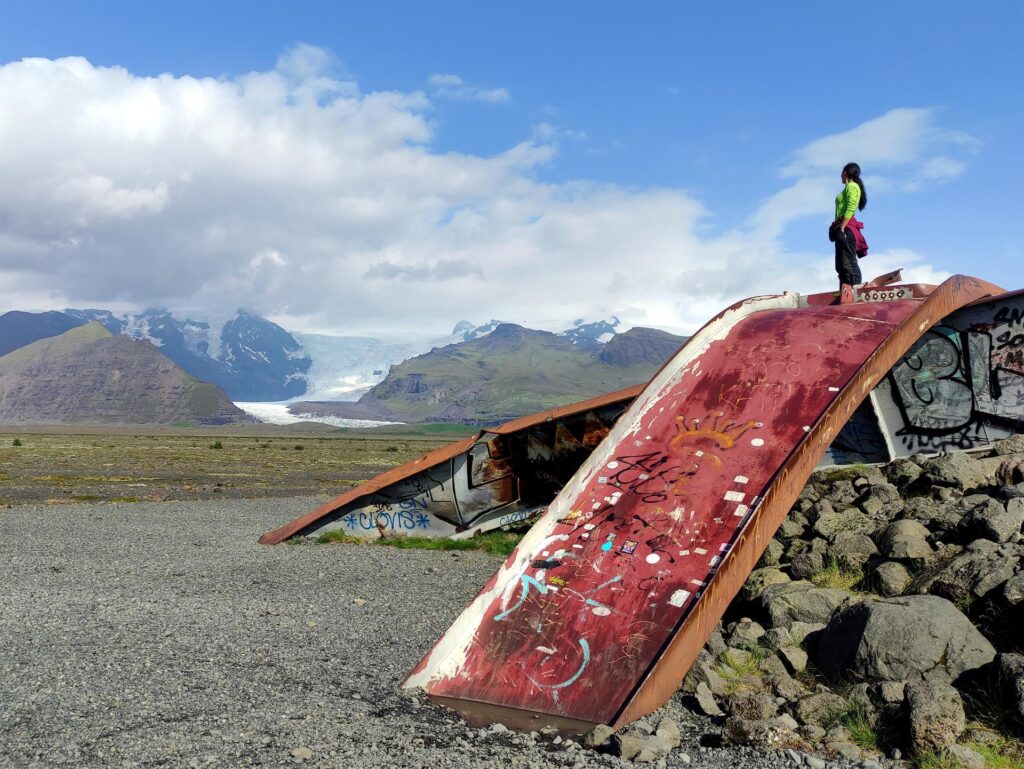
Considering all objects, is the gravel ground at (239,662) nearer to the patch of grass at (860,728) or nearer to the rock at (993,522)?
the patch of grass at (860,728)

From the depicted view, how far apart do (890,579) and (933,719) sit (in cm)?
277

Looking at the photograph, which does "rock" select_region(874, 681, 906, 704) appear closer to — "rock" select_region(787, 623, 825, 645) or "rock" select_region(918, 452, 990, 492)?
"rock" select_region(787, 623, 825, 645)

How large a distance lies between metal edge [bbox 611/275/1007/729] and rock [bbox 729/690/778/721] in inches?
21.5

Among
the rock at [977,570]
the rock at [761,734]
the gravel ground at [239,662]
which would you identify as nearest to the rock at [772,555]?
the rock at [977,570]

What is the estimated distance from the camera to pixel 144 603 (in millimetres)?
9695

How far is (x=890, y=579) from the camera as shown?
297 inches

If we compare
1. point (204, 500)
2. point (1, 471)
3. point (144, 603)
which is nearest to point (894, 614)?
point (144, 603)

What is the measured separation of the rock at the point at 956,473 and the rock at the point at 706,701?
5.05 m

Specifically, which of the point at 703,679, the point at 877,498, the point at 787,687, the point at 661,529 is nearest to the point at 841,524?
the point at 877,498

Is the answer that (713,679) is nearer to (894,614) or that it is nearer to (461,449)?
(894,614)

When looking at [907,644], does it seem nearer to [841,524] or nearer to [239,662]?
[841,524]

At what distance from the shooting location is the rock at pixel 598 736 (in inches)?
211

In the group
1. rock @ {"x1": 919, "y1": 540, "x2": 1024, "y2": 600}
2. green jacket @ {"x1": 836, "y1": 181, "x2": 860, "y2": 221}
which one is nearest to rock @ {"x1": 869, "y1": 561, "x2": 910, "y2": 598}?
rock @ {"x1": 919, "y1": 540, "x2": 1024, "y2": 600}

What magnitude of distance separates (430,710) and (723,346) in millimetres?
6419
